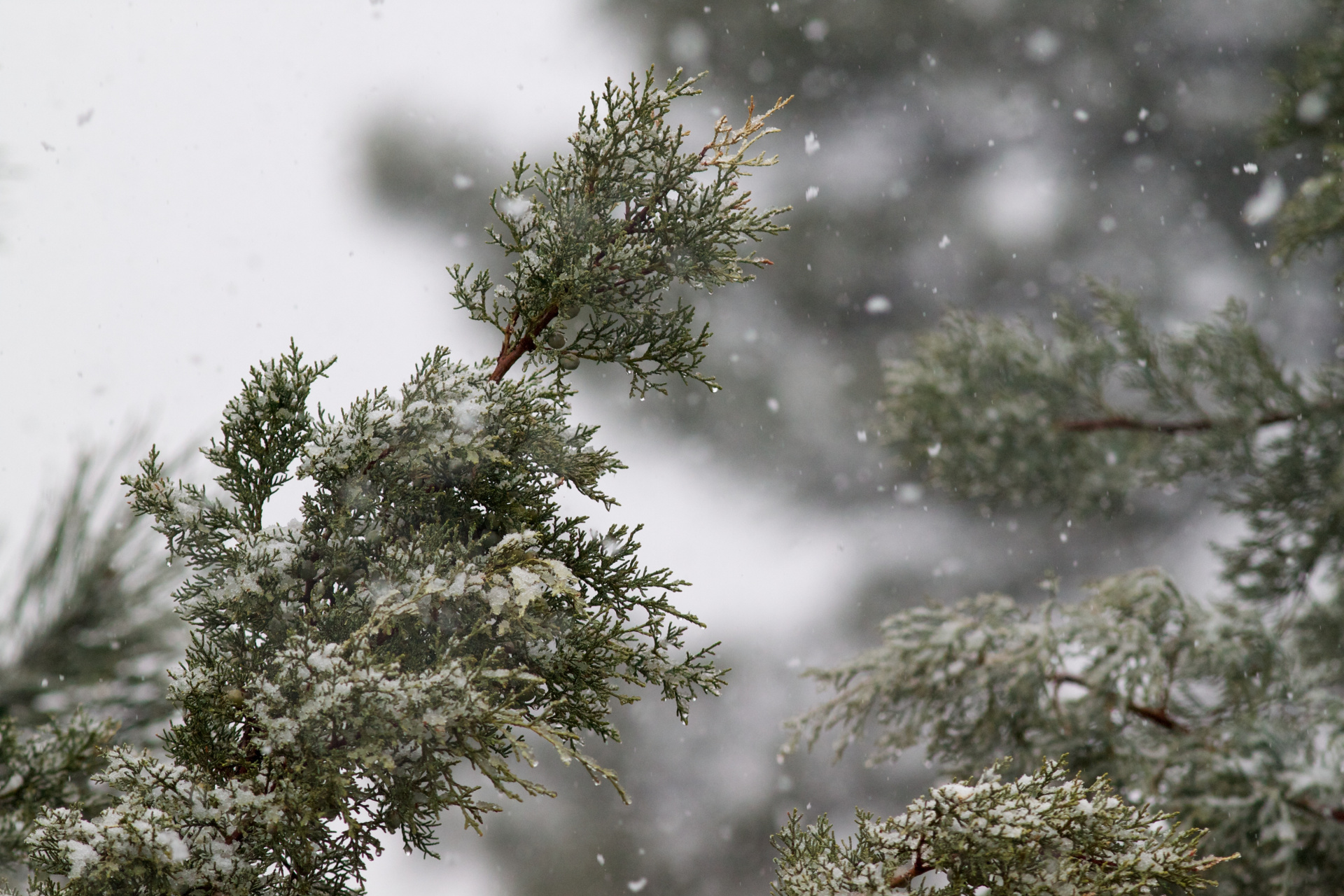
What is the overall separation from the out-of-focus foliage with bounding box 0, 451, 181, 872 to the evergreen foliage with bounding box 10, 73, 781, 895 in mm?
393

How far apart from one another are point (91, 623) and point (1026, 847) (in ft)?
3.93

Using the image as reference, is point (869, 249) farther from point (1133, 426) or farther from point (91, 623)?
point (91, 623)

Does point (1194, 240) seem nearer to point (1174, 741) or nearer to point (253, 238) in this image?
point (1174, 741)

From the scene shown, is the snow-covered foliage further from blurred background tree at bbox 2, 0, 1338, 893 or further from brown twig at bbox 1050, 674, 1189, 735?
blurred background tree at bbox 2, 0, 1338, 893

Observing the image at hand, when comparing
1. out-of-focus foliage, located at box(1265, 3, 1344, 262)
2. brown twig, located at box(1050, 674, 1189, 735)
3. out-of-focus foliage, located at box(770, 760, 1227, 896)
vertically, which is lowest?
out-of-focus foliage, located at box(770, 760, 1227, 896)

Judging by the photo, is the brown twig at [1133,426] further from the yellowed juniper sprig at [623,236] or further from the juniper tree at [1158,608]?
the yellowed juniper sprig at [623,236]

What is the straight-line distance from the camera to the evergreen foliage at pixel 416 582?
2.15 feet

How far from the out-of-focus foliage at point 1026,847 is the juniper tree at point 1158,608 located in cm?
101

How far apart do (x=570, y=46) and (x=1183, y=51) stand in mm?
3451

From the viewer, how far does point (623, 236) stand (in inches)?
31.6

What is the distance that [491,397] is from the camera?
75 cm

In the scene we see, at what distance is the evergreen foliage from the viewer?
0.66 meters

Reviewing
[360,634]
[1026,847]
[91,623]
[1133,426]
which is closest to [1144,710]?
[1133,426]

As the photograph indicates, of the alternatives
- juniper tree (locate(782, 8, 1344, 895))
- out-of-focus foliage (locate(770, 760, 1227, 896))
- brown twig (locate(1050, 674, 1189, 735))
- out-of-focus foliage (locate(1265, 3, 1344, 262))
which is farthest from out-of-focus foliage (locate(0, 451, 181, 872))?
out-of-focus foliage (locate(1265, 3, 1344, 262))
